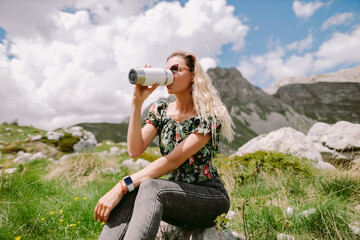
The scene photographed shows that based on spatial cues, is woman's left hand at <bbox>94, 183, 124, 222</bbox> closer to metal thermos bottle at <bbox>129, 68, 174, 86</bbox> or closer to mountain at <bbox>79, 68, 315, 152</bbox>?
metal thermos bottle at <bbox>129, 68, 174, 86</bbox>

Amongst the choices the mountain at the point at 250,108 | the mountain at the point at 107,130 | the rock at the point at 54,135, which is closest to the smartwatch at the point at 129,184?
the rock at the point at 54,135

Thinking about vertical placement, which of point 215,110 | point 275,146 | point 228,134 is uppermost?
point 215,110

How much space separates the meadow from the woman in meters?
0.34

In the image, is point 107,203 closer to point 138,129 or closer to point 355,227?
point 138,129

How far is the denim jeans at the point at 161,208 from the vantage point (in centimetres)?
184

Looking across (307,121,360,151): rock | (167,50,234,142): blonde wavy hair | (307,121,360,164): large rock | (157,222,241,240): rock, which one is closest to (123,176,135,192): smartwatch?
(157,222,241,240): rock

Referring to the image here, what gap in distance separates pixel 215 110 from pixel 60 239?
7.96 ft

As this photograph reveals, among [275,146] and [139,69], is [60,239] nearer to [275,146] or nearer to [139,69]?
[139,69]

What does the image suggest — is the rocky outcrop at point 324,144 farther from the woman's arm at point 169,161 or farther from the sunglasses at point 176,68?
the woman's arm at point 169,161

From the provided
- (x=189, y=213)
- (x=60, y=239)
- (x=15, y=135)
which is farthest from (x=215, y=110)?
(x=15, y=135)

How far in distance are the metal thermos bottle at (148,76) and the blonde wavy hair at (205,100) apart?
44 centimetres

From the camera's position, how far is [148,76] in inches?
85.0

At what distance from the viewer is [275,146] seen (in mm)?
8266

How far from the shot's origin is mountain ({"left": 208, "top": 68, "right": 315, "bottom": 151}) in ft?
513
